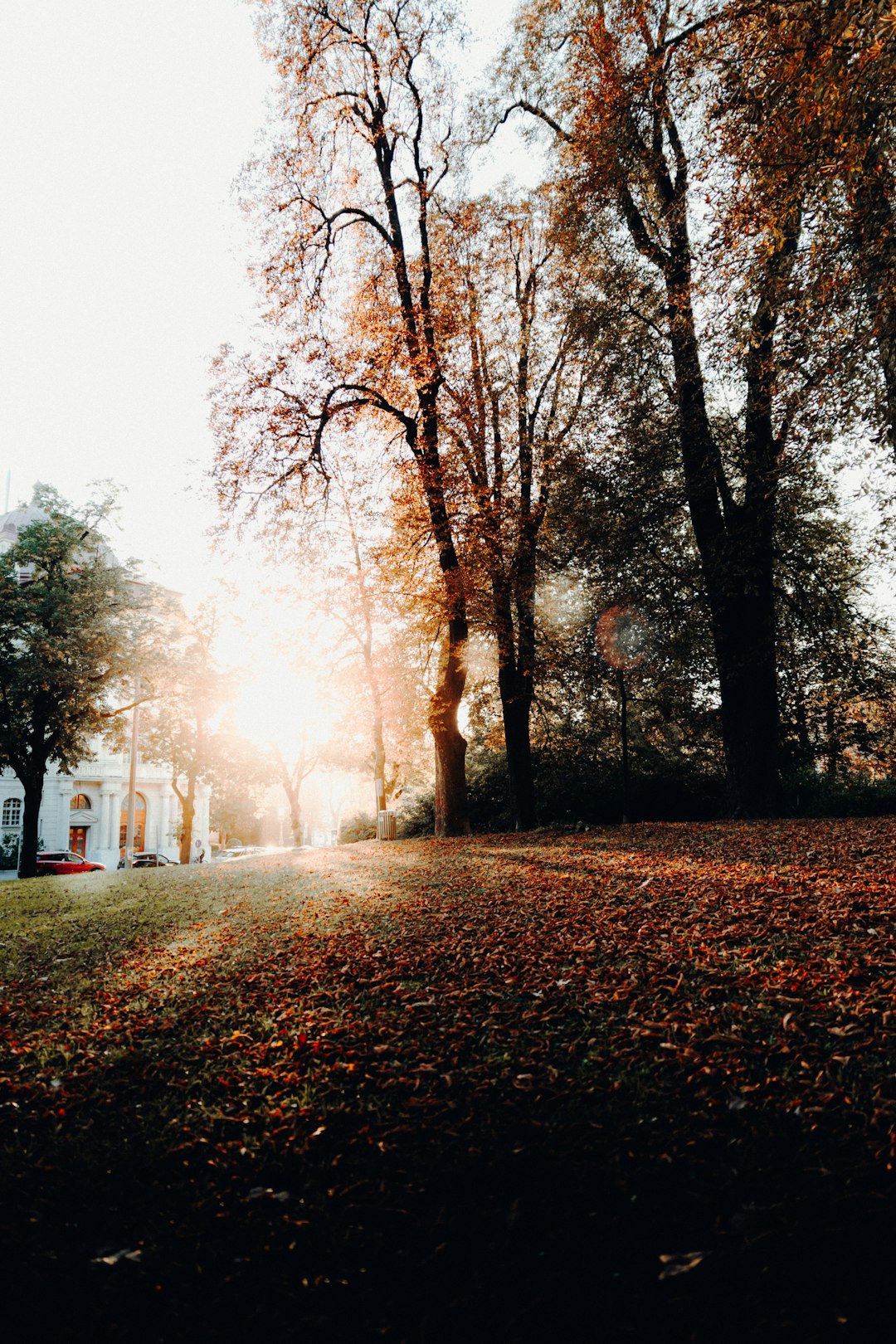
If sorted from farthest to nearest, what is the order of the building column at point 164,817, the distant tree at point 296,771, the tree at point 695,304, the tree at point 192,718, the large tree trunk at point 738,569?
the building column at point 164,817, the distant tree at point 296,771, the tree at point 192,718, the large tree trunk at point 738,569, the tree at point 695,304

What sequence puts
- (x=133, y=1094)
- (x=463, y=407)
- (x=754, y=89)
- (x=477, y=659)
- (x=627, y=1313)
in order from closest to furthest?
(x=627, y=1313), (x=133, y=1094), (x=754, y=89), (x=463, y=407), (x=477, y=659)

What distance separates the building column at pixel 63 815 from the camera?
42.6 m

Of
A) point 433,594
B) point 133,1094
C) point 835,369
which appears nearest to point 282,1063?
point 133,1094

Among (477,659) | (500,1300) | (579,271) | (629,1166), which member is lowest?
(500,1300)

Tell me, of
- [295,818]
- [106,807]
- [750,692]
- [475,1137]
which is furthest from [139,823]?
[475,1137]

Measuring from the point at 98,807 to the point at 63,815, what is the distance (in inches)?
104

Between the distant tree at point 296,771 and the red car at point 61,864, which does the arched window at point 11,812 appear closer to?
the red car at point 61,864

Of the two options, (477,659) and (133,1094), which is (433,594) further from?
(133,1094)

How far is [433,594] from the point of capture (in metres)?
14.6

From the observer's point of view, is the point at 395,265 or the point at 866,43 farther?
the point at 395,265

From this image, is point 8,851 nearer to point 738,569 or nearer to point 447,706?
point 447,706

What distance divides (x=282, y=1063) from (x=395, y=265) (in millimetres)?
15776

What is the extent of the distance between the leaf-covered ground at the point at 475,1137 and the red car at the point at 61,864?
26475 millimetres

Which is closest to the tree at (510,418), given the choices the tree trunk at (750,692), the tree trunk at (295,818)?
the tree trunk at (750,692)
